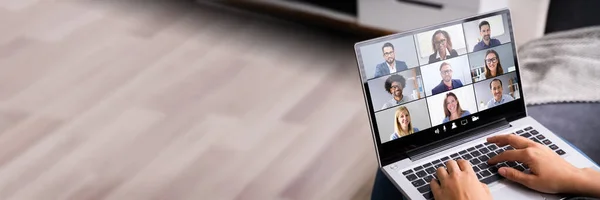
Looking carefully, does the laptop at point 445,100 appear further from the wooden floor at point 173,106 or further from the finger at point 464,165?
the wooden floor at point 173,106

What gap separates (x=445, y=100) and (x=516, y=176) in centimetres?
18

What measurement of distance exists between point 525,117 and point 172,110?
42.0 inches

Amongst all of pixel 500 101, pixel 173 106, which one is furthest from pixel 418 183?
pixel 173 106

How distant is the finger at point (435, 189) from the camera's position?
965 mm

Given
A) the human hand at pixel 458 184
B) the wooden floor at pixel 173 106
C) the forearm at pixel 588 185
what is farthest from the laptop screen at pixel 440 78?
the wooden floor at pixel 173 106

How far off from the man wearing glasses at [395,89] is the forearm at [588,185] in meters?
0.28

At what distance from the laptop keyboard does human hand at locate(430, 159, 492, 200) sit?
0.10 ft

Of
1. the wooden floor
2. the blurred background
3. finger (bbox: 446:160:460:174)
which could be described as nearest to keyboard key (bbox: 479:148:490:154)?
finger (bbox: 446:160:460:174)

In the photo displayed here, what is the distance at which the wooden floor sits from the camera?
1.68m

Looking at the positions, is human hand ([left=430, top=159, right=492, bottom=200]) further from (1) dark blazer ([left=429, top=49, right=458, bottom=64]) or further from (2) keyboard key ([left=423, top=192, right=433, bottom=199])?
(1) dark blazer ([left=429, top=49, right=458, bottom=64])

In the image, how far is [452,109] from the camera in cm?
109

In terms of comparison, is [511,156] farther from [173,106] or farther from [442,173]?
[173,106]

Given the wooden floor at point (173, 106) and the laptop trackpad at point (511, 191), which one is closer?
the laptop trackpad at point (511, 191)

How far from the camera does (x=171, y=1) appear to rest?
95.5 inches
